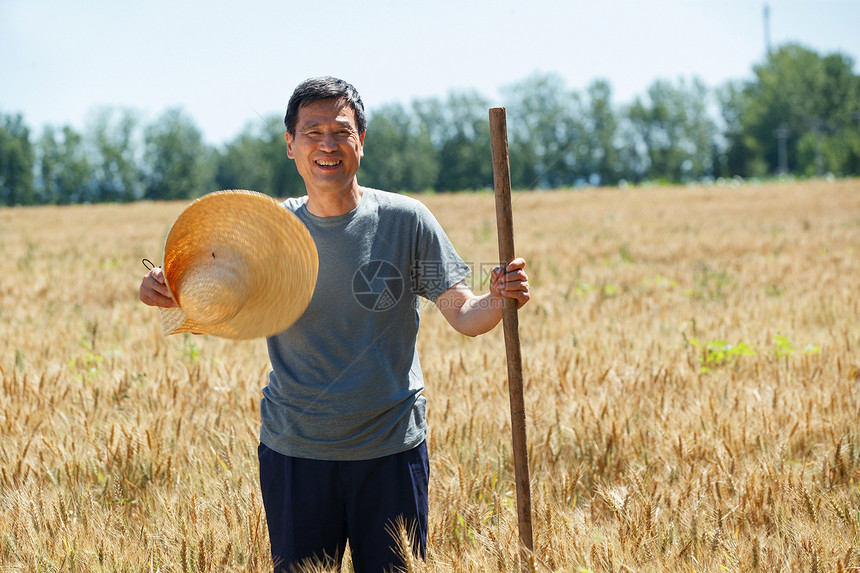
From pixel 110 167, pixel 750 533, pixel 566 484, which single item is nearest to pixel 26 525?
pixel 566 484

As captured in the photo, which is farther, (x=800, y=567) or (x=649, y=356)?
(x=649, y=356)

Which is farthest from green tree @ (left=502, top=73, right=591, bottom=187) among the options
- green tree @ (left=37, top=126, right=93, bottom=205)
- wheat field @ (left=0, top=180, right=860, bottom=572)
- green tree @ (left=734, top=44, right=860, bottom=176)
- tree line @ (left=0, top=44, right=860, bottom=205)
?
wheat field @ (left=0, top=180, right=860, bottom=572)

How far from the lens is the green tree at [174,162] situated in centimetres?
6994

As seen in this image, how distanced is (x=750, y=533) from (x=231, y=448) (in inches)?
95.9

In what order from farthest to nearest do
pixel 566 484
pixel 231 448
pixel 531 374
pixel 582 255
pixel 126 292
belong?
pixel 582 255, pixel 126 292, pixel 531 374, pixel 231 448, pixel 566 484

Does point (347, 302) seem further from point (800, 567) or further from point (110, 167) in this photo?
point (110, 167)

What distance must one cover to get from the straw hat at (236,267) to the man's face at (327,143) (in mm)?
234

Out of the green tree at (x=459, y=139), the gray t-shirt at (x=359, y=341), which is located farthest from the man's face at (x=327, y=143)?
the green tree at (x=459, y=139)

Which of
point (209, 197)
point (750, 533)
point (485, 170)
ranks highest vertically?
point (485, 170)

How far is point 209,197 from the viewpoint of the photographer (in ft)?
6.90

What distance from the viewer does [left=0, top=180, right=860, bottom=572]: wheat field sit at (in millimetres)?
2529

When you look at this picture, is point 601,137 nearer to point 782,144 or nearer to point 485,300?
point 782,144

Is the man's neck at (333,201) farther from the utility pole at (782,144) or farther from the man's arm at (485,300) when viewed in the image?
the utility pole at (782,144)

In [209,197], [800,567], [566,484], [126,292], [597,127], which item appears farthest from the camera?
[597,127]
